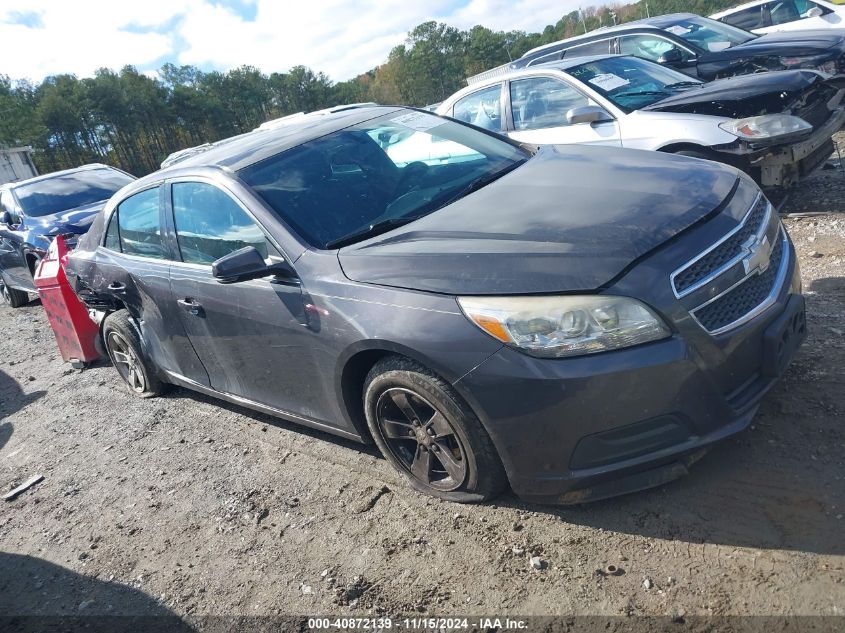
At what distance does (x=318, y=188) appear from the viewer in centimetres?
339

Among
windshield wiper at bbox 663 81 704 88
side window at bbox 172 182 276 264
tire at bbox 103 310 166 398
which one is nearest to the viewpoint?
side window at bbox 172 182 276 264

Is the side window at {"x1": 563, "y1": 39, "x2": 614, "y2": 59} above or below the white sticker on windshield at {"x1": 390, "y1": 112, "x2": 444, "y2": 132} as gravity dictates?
above

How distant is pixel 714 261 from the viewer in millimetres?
2498

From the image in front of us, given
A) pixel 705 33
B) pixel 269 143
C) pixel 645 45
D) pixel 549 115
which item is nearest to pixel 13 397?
pixel 269 143

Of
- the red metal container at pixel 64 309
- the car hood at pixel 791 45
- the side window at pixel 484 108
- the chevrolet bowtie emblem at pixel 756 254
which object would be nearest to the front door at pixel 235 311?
the chevrolet bowtie emblem at pixel 756 254

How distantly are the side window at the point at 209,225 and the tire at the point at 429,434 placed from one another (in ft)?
3.07

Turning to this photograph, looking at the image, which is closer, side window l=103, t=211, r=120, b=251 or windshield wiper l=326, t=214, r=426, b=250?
windshield wiper l=326, t=214, r=426, b=250

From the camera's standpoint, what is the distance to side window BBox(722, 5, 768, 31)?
40.6ft

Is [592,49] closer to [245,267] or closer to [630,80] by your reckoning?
[630,80]

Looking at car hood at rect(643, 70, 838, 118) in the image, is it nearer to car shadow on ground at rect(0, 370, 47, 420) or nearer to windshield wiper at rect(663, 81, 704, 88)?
windshield wiper at rect(663, 81, 704, 88)

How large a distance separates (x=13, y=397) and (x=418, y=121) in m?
4.82

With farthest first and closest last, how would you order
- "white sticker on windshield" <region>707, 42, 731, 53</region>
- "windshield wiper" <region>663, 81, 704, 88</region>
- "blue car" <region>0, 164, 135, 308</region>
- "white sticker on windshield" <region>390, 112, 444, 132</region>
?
"white sticker on windshield" <region>707, 42, 731, 53</region>, "blue car" <region>0, 164, 135, 308</region>, "windshield wiper" <region>663, 81, 704, 88</region>, "white sticker on windshield" <region>390, 112, 444, 132</region>

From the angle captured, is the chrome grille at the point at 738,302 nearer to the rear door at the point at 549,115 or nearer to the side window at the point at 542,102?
the rear door at the point at 549,115

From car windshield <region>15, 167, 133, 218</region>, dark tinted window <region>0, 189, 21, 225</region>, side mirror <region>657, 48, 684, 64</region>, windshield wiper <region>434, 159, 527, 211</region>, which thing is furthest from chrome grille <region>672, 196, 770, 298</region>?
dark tinted window <region>0, 189, 21, 225</region>
